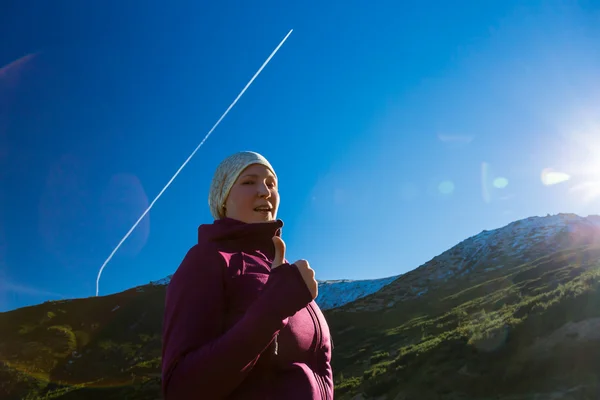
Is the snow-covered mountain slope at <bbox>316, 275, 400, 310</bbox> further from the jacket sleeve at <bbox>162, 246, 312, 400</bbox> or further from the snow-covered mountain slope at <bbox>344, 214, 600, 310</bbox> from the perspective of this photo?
the jacket sleeve at <bbox>162, 246, 312, 400</bbox>

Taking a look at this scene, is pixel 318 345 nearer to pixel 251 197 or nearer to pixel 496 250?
pixel 251 197

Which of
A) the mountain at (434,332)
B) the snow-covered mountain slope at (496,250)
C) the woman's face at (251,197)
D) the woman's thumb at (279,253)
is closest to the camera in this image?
the woman's thumb at (279,253)

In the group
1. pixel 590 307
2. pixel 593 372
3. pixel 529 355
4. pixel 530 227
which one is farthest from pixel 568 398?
pixel 530 227

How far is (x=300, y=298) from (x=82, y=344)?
2539 inches

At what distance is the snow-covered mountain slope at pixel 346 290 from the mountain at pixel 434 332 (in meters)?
0.56

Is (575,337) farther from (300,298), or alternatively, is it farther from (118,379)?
(118,379)

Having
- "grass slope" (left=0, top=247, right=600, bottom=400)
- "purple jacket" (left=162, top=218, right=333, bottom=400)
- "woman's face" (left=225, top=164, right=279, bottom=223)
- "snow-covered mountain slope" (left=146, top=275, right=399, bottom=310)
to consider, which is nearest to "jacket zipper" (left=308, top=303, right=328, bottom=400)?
"purple jacket" (left=162, top=218, right=333, bottom=400)

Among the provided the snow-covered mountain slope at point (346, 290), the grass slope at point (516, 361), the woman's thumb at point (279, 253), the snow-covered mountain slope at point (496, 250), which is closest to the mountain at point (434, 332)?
the grass slope at point (516, 361)

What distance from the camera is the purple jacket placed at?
5.23 feet

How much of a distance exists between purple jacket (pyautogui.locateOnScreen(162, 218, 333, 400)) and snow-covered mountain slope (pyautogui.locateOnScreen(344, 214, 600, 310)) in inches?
2591

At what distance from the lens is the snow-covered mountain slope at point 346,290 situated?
105 metres

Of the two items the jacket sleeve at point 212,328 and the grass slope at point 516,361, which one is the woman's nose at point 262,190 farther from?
the grass slope at point 516,361

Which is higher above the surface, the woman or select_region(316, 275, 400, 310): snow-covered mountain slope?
select_region(316, 275, 400, 310): snow-covered mountain slope

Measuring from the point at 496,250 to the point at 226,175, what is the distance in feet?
324
